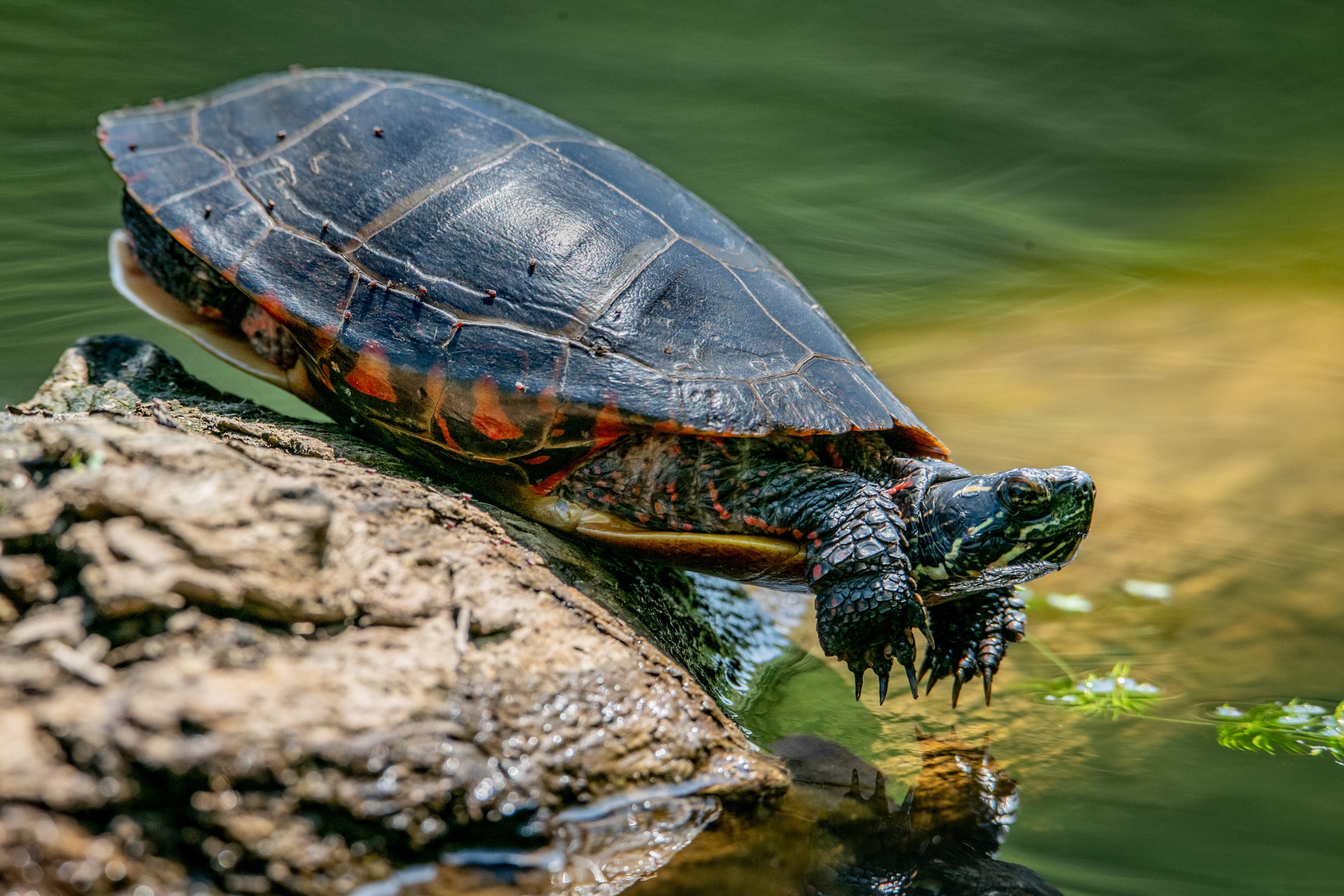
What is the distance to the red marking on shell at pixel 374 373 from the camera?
2.66 metres

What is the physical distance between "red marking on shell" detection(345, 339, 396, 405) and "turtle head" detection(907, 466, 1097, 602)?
56.8 inches

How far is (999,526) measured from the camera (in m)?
2.53

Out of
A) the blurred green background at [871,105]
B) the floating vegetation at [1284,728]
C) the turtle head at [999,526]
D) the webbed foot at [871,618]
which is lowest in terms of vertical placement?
the floating vegetation at [1284,728]

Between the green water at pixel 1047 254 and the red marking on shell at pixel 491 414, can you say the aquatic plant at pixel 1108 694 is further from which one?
the red marking on shell at pixel 491 414

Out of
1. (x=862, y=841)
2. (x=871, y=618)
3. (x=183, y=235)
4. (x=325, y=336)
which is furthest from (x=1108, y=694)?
(x=183, y=235)

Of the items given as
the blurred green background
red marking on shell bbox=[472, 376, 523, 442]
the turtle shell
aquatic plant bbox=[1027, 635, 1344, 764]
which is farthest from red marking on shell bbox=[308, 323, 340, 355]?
the blurred green background

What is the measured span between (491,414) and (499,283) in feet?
1.23

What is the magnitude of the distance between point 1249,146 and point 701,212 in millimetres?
7620

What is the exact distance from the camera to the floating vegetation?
2.55 meters

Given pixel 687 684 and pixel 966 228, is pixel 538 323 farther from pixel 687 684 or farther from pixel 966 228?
pixel 966 228

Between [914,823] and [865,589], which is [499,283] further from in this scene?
[914,823]

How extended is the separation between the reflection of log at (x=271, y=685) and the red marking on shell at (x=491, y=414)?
396mm

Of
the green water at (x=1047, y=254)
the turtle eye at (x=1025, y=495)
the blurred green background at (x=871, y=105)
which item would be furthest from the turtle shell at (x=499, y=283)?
the blurred green background at (x=871, y=105)

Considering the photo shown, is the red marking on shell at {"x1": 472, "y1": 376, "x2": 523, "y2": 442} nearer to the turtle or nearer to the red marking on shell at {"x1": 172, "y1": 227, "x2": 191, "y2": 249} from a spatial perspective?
the turtle
